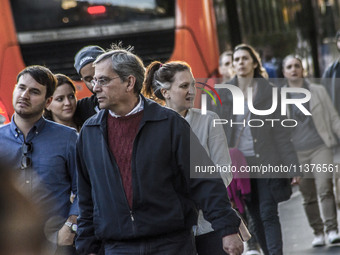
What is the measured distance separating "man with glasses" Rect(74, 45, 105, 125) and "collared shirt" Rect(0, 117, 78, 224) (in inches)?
32.8

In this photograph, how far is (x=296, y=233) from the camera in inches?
361

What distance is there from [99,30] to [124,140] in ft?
25.7

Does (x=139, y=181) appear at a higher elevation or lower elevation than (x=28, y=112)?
lower

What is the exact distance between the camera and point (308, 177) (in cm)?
887

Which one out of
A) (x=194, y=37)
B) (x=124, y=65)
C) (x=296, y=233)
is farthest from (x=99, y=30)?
(x=124, y=65)

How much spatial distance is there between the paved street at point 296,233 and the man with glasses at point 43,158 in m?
3.49

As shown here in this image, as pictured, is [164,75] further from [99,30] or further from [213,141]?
[99,30]

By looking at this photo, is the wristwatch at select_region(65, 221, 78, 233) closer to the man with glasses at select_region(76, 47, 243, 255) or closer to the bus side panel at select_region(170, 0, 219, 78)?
the man with glasses at select_region(76, 47, 243, 255)

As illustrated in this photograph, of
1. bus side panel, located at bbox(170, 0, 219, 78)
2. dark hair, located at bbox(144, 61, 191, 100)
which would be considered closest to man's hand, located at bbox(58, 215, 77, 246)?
dark hair, located at bbox(144, 61, 191, 100)

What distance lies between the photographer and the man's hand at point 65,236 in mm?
4867

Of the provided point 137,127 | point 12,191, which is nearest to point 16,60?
point 137,127

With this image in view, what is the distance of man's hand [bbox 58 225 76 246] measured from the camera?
4867mm

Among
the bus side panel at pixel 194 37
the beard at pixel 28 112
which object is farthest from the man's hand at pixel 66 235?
the bus side panel at pixel 194 37

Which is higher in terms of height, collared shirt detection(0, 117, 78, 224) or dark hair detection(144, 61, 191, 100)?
dark hair detection(144, 61, 191, 100)
